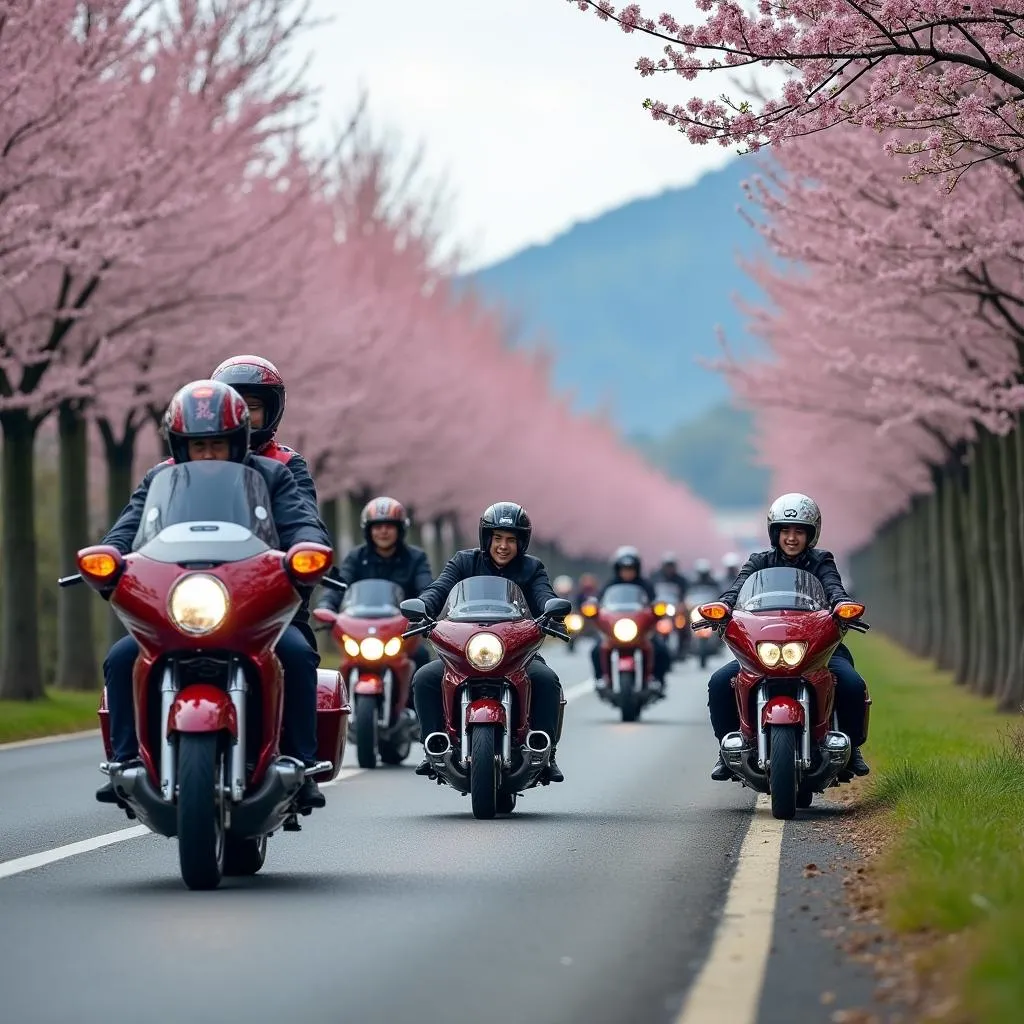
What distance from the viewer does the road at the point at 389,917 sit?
6945 mm

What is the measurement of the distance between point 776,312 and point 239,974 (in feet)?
98.9

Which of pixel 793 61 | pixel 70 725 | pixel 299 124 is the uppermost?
pixel 299 124

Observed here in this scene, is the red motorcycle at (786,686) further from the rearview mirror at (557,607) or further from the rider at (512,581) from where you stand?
the rider at (512,581)

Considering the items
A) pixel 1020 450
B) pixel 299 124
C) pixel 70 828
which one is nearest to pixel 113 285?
pixel 299 124

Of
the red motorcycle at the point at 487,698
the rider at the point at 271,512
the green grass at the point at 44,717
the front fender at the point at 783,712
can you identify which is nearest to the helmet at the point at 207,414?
the rider at the point at 271,512

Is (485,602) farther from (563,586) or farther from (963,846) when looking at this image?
(563,586)

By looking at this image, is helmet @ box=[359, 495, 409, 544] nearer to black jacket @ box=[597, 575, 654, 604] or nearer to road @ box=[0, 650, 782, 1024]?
road @ box=[0, 650, 782, 1024]

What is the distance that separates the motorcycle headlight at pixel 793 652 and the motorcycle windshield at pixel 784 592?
0.30 metres

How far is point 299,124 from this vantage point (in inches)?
1202

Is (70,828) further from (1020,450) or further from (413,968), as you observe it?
(1020,450)

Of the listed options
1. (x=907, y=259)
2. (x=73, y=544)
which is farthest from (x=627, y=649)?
(x=73, y=544)

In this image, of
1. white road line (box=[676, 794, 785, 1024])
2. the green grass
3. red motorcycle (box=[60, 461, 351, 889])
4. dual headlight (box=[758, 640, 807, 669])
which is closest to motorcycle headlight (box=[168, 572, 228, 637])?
red motorcycle (box=[60, 461, 351, 889])

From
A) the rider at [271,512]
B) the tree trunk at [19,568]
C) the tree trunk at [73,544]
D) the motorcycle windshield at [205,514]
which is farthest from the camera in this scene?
the tree trunk at [73,544]

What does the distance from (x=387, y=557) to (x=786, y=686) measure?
239 inches
